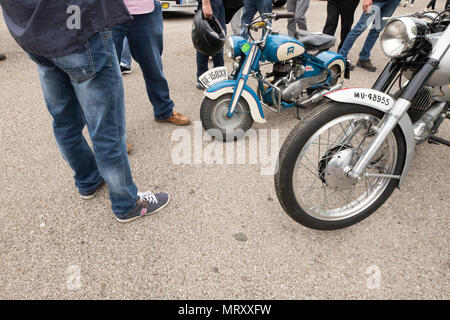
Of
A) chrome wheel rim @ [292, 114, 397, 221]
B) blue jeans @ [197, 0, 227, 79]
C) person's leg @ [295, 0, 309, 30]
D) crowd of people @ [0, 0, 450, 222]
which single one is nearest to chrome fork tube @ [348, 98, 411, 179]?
chrome wheel rim @ [292, 114, 397, 221]

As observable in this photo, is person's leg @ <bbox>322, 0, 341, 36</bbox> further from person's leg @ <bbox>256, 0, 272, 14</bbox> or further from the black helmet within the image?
the black helmet

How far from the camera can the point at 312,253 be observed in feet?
5.61

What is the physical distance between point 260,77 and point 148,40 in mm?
1135

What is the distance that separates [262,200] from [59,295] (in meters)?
1.39

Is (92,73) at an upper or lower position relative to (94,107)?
upper

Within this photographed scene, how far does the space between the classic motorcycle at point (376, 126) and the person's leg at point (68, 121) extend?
1.25m

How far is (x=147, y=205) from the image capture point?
1971 millimetres

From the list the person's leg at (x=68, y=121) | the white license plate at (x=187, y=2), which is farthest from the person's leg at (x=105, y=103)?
the white license plate at (x=187, y=2)

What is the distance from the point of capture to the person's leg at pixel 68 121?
1454mm

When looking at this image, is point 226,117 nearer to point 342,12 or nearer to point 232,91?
point 232,91

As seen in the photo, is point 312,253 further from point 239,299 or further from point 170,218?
point 170,218

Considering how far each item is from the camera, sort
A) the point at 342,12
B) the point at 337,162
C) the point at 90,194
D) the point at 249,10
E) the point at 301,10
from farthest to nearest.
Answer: the point at 301,10 < the point at 249,10 < the point at 342,12 < the point at 90,194 < the point at 337,162

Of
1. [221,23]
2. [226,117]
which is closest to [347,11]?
[221,23]
